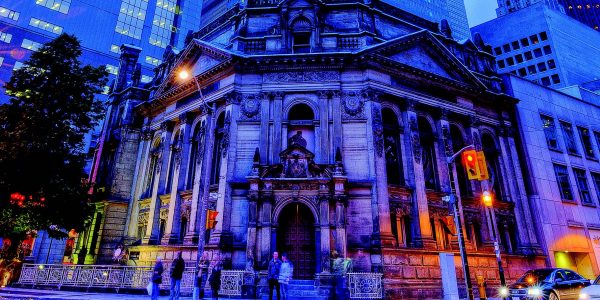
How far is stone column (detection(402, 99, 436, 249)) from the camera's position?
2116 centimetres

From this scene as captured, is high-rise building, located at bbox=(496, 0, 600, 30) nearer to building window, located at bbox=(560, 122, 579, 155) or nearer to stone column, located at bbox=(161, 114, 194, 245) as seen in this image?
building window, located at bbox=(560, 122, 579, 155)

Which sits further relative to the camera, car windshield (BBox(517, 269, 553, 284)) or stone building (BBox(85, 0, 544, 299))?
stone building (BBox(85, 0, 544, 299))

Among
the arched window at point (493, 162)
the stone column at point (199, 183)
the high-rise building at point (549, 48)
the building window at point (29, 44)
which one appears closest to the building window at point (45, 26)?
the building window at point (29, 44)

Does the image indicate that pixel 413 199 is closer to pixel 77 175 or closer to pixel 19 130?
pixel 77 175

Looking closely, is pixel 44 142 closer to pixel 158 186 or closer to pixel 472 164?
pixel 158 186

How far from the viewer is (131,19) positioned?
226ft

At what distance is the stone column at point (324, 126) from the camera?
21.5 m

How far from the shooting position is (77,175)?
23422 millimetres

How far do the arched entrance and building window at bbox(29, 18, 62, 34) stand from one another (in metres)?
63.3

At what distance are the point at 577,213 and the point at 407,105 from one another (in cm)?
1882

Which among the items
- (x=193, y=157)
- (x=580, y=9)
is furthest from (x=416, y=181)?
(x=580, y=9)

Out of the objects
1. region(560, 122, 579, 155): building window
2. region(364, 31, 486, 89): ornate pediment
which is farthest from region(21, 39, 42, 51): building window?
region(560, 122, 579, 155): building window

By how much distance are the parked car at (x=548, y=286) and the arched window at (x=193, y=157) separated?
67.3 feet

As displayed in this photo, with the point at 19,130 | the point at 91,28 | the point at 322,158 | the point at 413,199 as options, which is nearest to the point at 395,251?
the point at 413,199
